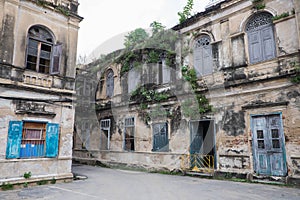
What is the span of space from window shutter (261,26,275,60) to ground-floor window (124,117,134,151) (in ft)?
24.3

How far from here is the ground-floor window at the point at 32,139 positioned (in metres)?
7.22

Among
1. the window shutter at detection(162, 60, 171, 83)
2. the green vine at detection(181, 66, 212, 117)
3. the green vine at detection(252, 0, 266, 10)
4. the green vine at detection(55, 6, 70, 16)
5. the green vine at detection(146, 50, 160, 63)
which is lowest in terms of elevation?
the green vine at detection(181, 66, 212, 117)

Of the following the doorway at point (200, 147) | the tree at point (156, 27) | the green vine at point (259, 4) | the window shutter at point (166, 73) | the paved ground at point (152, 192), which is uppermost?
the tree at point (156, 27)

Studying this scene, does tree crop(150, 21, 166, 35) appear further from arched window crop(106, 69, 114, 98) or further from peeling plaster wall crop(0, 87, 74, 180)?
peeling plaster wall crop(0, 87, 74, 180)

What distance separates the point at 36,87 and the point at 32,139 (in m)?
1.75

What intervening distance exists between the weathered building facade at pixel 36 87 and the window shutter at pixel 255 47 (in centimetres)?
693

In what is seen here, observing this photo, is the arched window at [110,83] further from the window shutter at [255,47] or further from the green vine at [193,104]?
the window shutter at [255,47]

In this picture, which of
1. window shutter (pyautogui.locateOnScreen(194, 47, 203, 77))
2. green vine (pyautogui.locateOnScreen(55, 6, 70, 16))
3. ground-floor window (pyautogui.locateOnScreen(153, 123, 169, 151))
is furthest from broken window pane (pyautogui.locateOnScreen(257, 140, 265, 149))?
green vine (pyautogui.locateOnScreen(55, 6, 70, 16))

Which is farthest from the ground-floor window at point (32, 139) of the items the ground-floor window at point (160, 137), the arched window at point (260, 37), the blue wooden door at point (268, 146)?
the arched window at point (260, 37)

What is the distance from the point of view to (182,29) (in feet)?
38.1

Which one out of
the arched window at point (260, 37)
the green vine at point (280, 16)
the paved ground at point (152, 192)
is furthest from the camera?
the arched window at point (260, 37)

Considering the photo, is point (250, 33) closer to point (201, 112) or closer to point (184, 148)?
point (201, 112)

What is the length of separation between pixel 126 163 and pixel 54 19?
25.9 ft

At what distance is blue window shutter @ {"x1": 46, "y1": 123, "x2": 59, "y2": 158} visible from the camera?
798 cm
